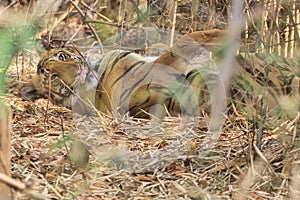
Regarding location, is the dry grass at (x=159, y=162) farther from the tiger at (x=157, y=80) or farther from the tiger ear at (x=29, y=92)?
the tiger ear at (x=29, y=92)

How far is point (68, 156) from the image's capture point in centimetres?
182

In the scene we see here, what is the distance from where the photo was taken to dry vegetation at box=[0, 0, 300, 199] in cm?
161

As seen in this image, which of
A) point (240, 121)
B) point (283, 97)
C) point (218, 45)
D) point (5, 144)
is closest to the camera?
point (5, 144)

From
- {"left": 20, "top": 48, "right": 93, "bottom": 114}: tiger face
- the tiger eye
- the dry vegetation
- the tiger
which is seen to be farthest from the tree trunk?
the tiger eye

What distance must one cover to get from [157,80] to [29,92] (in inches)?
32.0

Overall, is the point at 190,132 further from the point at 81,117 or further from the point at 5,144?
the point at 5,144

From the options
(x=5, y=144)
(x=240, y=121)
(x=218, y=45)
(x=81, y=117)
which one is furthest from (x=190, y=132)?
(x=5, y=144)

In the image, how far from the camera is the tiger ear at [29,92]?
9.41ft

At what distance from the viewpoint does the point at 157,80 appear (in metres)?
2.46

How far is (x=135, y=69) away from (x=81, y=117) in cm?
35

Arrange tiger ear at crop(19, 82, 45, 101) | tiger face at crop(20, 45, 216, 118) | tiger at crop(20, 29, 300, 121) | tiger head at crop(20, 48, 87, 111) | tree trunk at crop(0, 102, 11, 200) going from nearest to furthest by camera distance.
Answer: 1. tree trunk at crop(0, 102, 11, 200)
2. tiger at crop(20, 29, 300, 121)
3. tiger face at crop(20, 45, 216, 118)
4. tiger head at crop(20, 48, 87, 111)
5. tiger ear at crop(19, 82, 45, 101)

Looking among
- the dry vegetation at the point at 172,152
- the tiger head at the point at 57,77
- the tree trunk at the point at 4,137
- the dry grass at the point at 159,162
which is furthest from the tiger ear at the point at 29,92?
the tree trunk at the point at 4,137

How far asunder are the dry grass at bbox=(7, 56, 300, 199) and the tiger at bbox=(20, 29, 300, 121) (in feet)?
0.37

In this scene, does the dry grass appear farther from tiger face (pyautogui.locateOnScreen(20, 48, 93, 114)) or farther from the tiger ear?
the tiger ear
